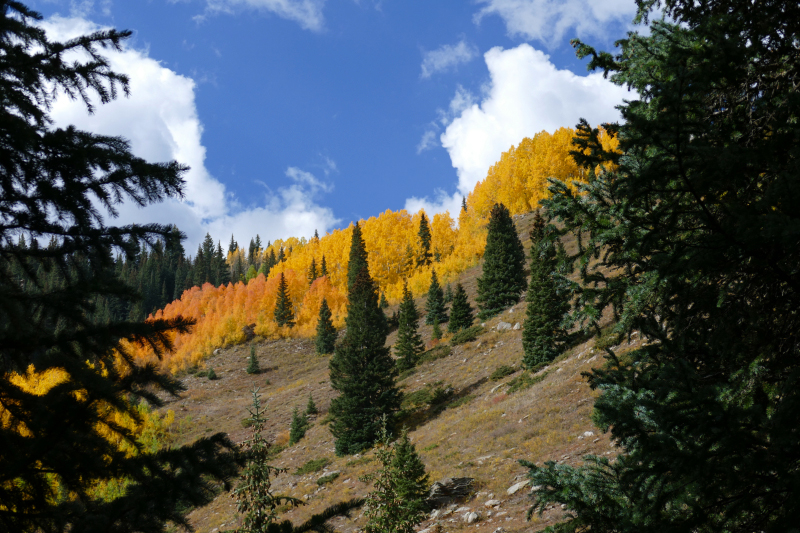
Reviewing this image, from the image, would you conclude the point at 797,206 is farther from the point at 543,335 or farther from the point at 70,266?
the point at 543,335

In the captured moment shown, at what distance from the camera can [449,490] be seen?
13695 millimetres

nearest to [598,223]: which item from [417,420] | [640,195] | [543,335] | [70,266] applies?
[640,195]

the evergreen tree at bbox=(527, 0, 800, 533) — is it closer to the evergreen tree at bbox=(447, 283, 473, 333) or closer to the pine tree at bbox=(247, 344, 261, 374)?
the evergreen tree at bbox=(447, 283, 473, 333)

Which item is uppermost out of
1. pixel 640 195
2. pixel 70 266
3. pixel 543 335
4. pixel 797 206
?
pixel 70 266

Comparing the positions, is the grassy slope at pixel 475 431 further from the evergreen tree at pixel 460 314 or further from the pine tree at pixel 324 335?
the pine tree at pixel 324 335

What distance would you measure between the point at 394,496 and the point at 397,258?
2472 inches

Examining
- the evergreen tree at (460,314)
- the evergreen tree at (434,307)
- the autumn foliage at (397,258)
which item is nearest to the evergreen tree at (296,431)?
the evergreen tree at (460,314)

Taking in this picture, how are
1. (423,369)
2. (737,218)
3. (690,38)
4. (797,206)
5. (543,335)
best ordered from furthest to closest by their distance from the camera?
1. (423,369)
2. (543,335)
3. (690,38)
4. (737,218)
5. (797,206)

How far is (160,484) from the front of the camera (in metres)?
3.04

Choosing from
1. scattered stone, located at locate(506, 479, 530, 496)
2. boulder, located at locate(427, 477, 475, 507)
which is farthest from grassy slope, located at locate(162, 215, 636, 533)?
boulder, located at locate(427, 477, 475, 507)

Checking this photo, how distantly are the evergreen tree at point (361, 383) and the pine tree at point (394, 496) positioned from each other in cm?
1247

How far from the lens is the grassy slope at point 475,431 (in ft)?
43.5

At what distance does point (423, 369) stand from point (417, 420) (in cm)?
948

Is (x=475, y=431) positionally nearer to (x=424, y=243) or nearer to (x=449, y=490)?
(x=449, y=490)
